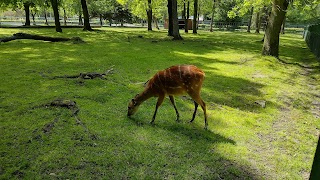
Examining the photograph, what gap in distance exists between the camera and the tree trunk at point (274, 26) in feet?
47.9

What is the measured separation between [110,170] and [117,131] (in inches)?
53.0

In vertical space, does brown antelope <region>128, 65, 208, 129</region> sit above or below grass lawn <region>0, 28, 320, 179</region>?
above

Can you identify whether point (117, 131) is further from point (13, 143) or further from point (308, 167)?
point (308, 167)

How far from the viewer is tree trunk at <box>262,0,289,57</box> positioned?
14586 mm

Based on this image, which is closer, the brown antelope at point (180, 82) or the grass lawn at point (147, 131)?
the grass lawn at point (147, 131)

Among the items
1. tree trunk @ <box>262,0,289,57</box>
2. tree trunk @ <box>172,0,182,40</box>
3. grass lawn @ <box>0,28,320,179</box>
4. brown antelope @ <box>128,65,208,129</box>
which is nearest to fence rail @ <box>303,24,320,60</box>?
tree trunk @ <box>262,0,289,57</box>

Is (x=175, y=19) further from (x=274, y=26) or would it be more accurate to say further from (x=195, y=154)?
(x=195, y=154)

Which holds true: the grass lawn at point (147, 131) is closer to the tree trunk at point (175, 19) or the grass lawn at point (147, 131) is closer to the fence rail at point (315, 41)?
the fence rail at point (315, 41)

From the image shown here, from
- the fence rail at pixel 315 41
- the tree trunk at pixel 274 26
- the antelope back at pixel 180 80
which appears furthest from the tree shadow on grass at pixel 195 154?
the fence rail at pixel 315 41

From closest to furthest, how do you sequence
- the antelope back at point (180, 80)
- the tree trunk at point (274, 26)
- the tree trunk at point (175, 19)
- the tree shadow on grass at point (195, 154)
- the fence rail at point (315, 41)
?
the tree shadow on grass at point (195, 154)
the antelope back at point (180, 80)
the tree trunk at point (274, 26)
the fence rail at point (315, 41)
the tree trunk at point (175, 19)

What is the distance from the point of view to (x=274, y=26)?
1499 centimetres

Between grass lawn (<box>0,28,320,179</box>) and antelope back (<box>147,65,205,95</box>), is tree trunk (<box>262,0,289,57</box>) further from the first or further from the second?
antelope back (<box>147,65,205,95</box>)

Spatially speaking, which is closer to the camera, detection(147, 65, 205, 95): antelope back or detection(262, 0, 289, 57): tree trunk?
detection(147, 65, 205, 95): antelope back

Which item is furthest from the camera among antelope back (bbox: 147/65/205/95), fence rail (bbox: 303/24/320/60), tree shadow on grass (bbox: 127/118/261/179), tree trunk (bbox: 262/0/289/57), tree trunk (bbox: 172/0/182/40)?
tree trunk (bbox: 172/0/182/40)
